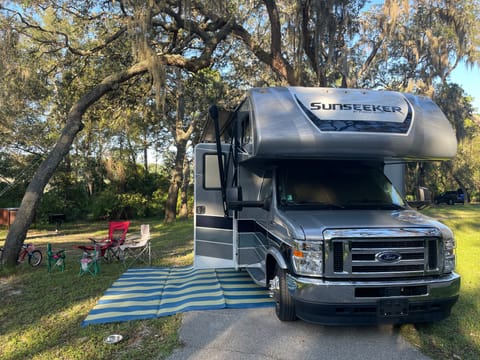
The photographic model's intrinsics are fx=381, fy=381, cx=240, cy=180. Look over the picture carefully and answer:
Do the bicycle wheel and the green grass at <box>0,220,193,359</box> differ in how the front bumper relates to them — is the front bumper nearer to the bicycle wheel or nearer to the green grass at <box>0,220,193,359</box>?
the green grass at <box>0,220,193,359</box>

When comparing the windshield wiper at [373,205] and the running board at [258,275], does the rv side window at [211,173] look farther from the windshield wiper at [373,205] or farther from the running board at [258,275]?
the windshield wiper at [373,205]

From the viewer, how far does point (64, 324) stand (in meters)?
4.74

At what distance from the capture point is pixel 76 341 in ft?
13.8

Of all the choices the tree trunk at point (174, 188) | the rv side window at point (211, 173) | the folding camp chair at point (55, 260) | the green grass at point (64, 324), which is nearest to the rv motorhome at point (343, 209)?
the rv side window at point (211, 173)

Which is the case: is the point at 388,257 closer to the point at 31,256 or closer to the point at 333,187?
the point at 333,187

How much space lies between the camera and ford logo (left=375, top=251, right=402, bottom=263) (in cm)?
396

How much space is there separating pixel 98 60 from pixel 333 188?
10914mm

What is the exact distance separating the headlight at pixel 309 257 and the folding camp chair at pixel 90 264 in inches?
190

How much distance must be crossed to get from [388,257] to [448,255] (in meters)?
0.75

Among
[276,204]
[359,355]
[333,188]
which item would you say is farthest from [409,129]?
[359,355]

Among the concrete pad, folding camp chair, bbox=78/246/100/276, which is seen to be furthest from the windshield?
folding camp chair, bbox=78/246/100/276

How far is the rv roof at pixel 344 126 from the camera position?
4.47 m

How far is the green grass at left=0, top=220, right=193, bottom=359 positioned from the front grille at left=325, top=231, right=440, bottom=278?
194 centimetres

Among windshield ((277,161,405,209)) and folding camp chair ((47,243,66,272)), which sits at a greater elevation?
windshield ((277,161,405,209))
